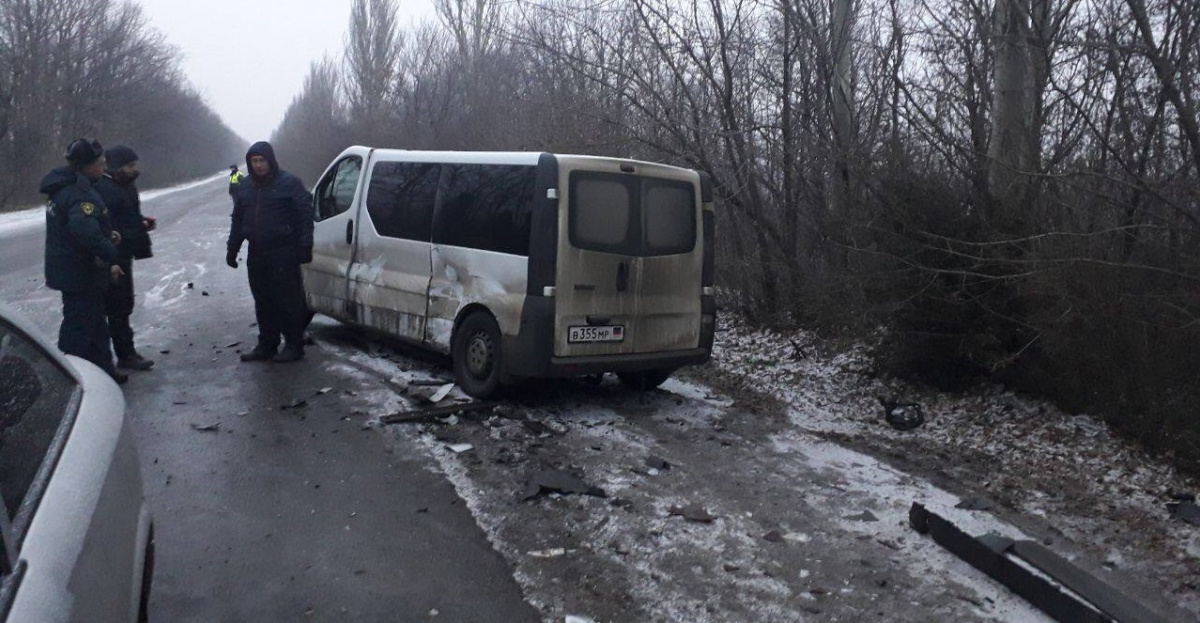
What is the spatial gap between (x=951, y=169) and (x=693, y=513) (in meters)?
4.07

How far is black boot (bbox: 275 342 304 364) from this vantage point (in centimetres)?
857

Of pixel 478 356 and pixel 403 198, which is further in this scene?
pixel 403 198

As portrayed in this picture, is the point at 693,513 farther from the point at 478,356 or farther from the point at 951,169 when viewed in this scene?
the point at 951,169

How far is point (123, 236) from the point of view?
8.16 meters

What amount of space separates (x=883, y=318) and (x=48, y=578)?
655 centimetres

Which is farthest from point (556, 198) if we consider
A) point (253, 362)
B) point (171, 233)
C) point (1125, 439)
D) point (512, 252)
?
point (171, 233)

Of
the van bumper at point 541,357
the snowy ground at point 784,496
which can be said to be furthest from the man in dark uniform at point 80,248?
the van bumper at point 541,357

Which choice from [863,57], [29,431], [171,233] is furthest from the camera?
[171,233]

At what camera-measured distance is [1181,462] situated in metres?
5.70

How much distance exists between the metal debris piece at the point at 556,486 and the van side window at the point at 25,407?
267 centimetres

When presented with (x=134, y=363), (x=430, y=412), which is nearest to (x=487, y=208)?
(x=430, y=412)

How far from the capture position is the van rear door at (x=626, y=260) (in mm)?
6926

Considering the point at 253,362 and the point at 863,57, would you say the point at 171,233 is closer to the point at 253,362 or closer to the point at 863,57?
the point at 253,362

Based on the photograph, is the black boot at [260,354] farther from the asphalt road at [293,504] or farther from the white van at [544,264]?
the white van at [544,264]
